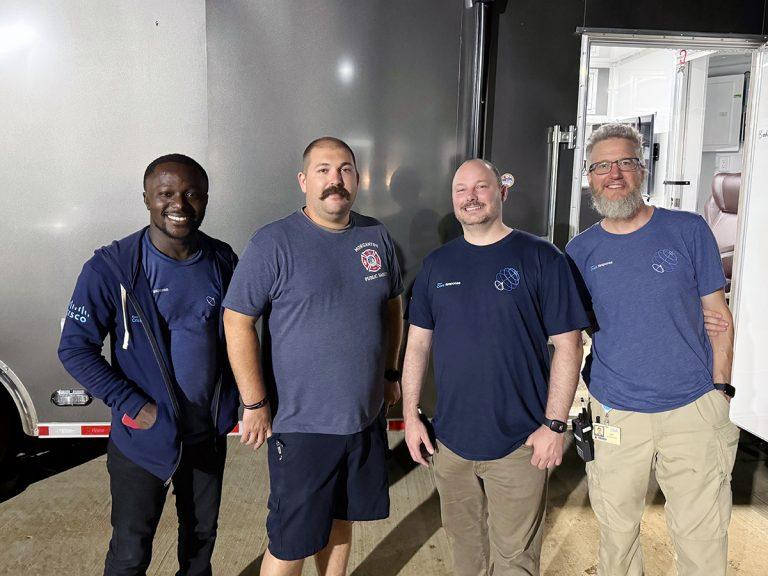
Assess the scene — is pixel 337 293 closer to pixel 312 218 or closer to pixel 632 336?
pixel 312 218

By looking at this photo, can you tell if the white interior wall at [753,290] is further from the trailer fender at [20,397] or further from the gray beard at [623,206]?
the trailer fender at [20,397]

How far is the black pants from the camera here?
2.11m

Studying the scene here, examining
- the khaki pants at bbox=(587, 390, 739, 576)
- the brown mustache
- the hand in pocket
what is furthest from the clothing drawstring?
the khaki pants at bbox=(587, 390, 739, 576)

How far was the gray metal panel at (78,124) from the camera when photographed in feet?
9.43

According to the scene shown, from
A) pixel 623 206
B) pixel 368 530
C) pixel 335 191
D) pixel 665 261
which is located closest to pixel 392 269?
pixel 335 191

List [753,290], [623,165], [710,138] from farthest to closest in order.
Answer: [710,138]
[753,290]
[623,165]

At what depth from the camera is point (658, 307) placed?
216cm

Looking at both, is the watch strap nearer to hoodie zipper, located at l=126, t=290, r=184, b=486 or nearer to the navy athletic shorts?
the navy athletic shorts

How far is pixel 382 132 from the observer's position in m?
2.98

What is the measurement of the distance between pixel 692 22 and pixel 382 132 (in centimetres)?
162

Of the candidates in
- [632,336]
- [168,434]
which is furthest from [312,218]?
[632,336]

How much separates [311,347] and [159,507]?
781mm

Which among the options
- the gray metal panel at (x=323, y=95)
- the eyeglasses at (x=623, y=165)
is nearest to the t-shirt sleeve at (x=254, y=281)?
the gray metal panel at (x=323, y=95)

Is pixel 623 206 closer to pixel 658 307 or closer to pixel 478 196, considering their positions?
pixel 658 307
